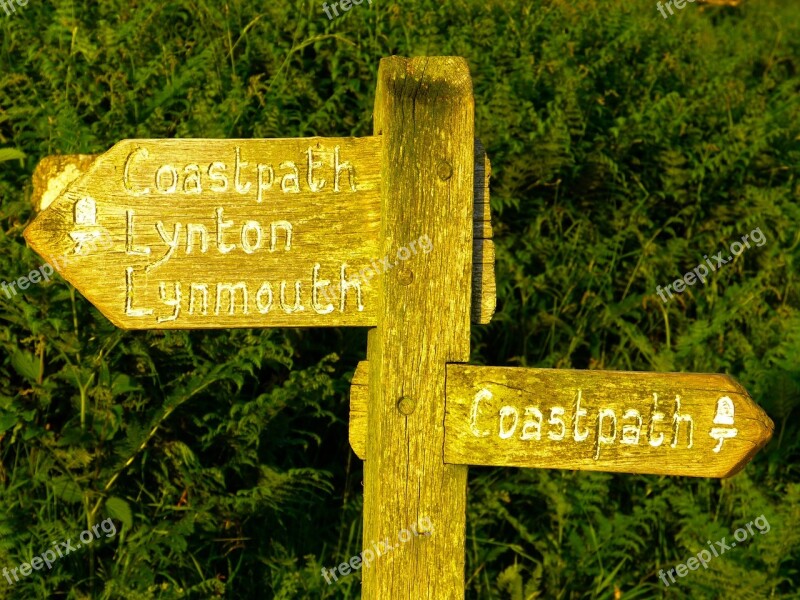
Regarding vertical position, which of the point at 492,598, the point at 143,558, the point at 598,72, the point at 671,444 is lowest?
the point at 492,598

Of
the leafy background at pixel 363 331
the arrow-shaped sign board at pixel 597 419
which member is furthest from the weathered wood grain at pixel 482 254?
the leafy background at pixel 363 331

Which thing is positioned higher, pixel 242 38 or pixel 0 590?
pixel 242 38

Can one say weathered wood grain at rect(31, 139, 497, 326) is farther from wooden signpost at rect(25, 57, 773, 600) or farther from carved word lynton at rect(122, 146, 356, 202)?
carved word lynton at rect(122, 146, 356, 202)

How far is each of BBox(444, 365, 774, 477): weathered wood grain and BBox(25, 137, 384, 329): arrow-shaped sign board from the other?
361mm

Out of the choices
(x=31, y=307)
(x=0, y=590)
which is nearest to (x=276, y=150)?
(x=31, y=307)

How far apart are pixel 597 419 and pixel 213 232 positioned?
0.97 m

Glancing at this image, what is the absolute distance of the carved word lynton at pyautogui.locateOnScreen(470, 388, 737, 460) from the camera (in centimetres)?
217

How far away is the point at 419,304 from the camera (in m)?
2.14

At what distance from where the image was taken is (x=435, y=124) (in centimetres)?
214

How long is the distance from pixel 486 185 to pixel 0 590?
2.19 m

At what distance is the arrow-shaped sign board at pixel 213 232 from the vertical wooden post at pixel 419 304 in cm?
9

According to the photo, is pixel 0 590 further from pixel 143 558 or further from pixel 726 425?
pixel 726 425

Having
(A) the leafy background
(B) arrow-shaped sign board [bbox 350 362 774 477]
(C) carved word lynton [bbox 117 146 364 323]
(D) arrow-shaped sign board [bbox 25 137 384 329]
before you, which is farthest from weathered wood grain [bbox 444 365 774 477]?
(A) the leafy background

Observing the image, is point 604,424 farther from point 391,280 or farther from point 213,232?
point 213,232
